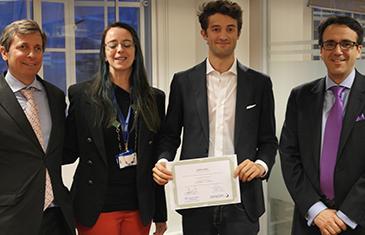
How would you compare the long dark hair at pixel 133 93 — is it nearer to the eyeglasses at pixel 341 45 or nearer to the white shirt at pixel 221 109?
the white shirt at pixel 221 109

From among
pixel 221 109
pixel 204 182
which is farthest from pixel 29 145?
pixel 221 109

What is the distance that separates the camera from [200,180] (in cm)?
212

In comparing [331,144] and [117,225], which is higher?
[331,144]

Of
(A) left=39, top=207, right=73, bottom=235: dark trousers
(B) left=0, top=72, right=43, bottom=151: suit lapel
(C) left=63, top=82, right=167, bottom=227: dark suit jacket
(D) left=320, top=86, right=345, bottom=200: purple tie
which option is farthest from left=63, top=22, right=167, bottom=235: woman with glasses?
(D) left=320, top=86, right=345, bottom=200: purple tie

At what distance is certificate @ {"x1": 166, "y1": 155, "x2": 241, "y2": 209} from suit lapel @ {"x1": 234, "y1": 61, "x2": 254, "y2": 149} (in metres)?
0.17

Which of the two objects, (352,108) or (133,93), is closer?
(352,108)

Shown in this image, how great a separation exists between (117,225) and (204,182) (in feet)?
1.97

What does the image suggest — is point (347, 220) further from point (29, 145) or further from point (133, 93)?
point (29, 145)

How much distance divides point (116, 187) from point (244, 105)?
889mm

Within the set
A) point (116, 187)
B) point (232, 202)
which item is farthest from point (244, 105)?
point (116, 187)

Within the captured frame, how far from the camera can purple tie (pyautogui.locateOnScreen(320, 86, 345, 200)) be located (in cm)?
203

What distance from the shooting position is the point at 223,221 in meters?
2.19

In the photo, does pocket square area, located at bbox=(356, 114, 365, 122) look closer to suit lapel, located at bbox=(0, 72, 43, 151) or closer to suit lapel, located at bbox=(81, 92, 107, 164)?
suit lapel, located at bbox=(81, 92, 107, 164)

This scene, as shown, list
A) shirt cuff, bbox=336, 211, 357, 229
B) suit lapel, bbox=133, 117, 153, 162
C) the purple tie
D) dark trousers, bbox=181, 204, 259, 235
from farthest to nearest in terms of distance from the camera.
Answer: suit lapel, bbox=133, 117, 153, 162
dark trousers, bbox=181, 204, 259, 235
the purple tie
shirt cuff, bbox=336, 211, 357, 229
